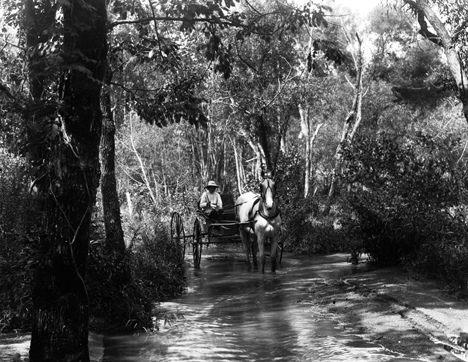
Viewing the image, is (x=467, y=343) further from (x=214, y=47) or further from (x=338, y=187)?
(x=338, y=187)

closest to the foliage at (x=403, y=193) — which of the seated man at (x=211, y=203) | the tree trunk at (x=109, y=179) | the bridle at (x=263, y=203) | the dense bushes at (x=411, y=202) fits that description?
the dense bushes at (x=411, y=202)

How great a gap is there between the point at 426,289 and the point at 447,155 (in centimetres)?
326

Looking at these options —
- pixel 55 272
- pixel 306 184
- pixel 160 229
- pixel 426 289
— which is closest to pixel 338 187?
pixel 306 184

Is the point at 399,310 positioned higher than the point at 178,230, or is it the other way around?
the point at 178,230

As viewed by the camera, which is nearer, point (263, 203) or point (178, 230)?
point (263, 203)

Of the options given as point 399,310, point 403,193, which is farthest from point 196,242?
point 399,310

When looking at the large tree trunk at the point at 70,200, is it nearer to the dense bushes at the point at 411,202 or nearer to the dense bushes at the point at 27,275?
the dense bushes at the point at 27,275

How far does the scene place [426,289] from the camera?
11414mm

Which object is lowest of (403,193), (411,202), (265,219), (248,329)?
(248,329)

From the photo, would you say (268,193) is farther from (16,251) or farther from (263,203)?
(16,251)

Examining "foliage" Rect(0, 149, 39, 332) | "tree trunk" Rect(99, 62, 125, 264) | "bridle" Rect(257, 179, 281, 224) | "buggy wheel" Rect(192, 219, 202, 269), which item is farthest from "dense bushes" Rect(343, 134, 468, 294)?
"foliage" Rect(0, 149, 39, 332)

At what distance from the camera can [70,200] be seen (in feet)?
20.3

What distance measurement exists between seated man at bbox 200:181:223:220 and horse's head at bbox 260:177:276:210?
2.36m

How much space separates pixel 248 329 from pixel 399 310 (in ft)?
7.39
